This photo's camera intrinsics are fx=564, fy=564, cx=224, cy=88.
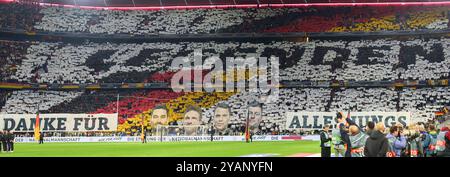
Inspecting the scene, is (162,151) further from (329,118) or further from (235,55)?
(235,55)

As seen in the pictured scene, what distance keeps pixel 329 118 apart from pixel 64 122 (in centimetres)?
2185

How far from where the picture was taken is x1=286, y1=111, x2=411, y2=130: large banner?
43.1 m

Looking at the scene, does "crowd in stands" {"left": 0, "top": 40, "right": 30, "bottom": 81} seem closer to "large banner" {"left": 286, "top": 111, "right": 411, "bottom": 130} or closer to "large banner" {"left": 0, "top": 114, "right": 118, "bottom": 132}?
"large banner" {"left": 0, "top": 114, "right": 118, "bottom": 132}

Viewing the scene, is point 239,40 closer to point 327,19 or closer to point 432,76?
point 327,19

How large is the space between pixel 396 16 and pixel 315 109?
17.6m

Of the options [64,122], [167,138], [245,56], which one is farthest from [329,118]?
→ [64,122]

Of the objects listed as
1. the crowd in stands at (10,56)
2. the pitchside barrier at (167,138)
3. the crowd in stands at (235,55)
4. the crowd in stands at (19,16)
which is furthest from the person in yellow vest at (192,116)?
the crowd in stands at (19,16)

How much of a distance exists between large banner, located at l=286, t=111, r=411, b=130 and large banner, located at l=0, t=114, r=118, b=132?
14.9 metres

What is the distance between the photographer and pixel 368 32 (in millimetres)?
57188

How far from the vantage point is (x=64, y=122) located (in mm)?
47031

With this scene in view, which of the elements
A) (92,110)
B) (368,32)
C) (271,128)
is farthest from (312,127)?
(92,110)

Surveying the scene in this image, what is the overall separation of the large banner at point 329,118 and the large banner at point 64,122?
14901 mm

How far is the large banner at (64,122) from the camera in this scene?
46.7 m
